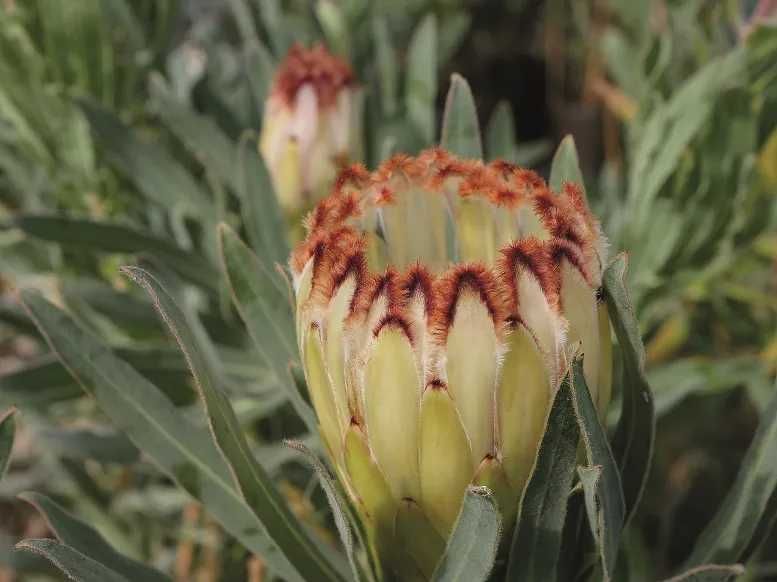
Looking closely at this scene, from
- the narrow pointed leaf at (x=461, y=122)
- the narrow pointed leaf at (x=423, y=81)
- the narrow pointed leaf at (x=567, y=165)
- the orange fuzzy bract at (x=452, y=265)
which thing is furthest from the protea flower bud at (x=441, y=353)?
the narrow pointed leaf at (x=423, y=81)

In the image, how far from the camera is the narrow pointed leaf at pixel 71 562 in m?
0.62

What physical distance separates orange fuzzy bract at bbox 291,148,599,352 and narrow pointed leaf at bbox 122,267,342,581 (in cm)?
9

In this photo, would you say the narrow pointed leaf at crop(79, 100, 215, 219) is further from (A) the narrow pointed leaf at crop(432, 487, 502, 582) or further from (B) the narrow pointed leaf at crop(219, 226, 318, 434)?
(A) the narrow pointed leaf at crop(432, 487, 502, 582)

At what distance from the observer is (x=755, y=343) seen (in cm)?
147

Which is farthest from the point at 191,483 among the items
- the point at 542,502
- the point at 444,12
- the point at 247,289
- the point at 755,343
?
the point at 444,12

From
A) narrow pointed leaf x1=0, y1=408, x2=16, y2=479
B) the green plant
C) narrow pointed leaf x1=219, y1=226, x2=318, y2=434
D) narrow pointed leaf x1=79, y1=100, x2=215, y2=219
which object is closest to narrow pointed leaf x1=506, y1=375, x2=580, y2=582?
the green plant

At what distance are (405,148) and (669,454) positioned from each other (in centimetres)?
70

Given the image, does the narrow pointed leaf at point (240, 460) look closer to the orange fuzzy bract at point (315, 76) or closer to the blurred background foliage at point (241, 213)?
the blurred background foliage at point (241, 213)

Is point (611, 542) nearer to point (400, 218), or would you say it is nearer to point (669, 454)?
point (400, 218)

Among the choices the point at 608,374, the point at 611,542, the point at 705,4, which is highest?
the point at 705,4

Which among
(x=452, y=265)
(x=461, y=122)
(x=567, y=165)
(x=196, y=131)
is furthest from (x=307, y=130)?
(x=452, y=265)

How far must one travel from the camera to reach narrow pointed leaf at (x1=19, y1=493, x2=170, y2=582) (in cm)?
74

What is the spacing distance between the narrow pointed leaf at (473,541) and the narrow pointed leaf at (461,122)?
39 centimetres

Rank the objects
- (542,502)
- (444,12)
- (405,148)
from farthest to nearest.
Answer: (444,12)
(405,148)
(542,502)
